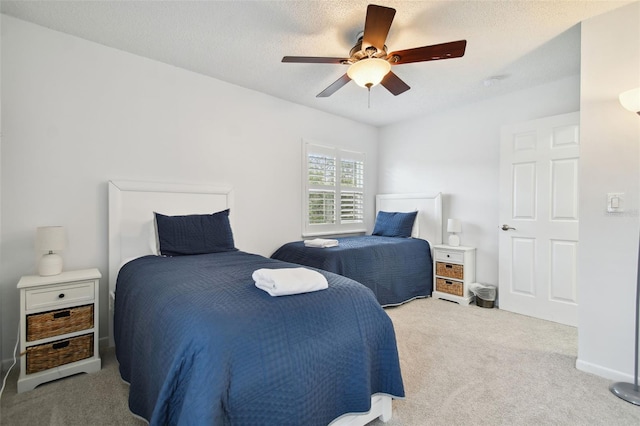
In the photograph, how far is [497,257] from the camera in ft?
12.3

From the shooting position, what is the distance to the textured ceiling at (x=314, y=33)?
2.11 meters

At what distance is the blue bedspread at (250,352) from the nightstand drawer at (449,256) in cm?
258

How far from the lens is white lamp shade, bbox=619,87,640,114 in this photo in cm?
183

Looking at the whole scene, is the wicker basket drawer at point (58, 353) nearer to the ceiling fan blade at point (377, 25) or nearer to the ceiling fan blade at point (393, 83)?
the ceiling fan blade at point (377, 25)

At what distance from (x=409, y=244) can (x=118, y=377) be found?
321cm

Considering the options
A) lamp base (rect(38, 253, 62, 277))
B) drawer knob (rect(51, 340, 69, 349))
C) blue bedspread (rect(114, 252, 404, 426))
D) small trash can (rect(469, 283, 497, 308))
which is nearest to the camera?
blue bedspread (rect(114, 252, 404, 426))

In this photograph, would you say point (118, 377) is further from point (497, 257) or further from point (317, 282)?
point (497, 257)

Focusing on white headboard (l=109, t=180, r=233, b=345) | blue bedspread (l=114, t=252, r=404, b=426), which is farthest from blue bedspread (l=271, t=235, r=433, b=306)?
blue bedspread (l=114, t=252, r=404, b=426)

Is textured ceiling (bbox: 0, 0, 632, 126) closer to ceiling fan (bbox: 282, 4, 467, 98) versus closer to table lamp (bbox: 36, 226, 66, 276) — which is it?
ceiling fan (bbox: 282, 4, 467, 98)

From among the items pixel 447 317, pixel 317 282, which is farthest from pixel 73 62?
pixel 447 317

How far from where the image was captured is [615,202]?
205 centimetres

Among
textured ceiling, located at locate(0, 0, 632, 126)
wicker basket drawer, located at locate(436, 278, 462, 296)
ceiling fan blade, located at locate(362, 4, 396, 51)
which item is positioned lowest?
wicker basket drawer, located at locate(436, 278, 462, 296)

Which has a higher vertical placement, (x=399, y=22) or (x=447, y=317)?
(x=399, y=22)

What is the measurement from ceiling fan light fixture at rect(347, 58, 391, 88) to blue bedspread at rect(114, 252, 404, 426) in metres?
1.54
